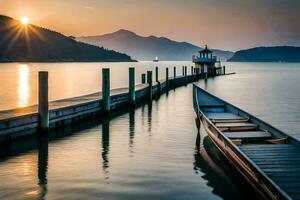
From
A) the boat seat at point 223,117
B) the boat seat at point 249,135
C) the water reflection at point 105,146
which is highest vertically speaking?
the boat seat at point 223,117

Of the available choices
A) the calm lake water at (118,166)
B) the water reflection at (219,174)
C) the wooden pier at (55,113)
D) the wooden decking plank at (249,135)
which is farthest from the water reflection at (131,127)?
the wooden decking plank at (249,135)

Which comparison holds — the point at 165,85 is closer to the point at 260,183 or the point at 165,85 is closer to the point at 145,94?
the point at 145,94

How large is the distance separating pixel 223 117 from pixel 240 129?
2.89 meters

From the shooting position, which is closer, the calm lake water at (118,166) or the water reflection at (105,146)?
the calm lake water at (118,166)

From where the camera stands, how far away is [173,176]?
37.1 ft

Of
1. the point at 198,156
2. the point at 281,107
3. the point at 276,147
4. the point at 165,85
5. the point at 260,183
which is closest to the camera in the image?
the point at 260,183

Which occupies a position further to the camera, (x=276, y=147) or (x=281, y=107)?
(x=281, y=107)

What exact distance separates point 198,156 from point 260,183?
6.35 meters

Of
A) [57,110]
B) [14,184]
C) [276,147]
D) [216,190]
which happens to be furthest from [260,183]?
[57,110]

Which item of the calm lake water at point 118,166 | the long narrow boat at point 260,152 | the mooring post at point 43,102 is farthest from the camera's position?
the mooring post at point 43,102

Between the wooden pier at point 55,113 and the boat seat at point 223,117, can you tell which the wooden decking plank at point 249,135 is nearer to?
the boat seat at point 223,117

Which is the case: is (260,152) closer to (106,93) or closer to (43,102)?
(43,102)

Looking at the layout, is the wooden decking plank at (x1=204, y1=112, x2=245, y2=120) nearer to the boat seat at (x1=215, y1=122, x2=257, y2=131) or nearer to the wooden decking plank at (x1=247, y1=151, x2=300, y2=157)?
the boat seat at (x1=215, y1=122, x2=257, y2=131)

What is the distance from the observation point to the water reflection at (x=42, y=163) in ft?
33.2
